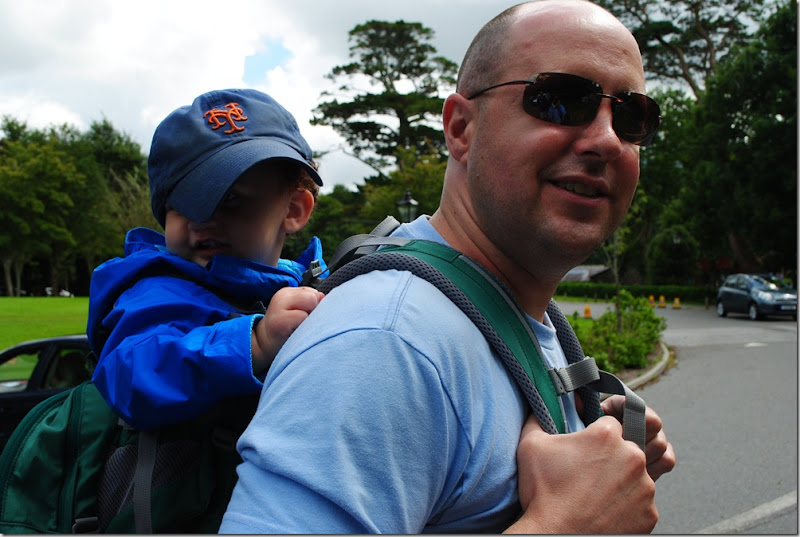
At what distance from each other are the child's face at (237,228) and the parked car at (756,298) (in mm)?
23486

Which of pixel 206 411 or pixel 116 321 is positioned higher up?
pixel 116 321

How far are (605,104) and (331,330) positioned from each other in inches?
31.3

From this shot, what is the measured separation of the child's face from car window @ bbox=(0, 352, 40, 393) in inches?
204

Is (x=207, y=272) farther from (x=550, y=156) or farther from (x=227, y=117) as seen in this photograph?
(x=550, y=156)

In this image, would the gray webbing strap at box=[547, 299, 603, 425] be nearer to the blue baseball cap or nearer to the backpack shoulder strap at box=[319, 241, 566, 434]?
the backpack shoulder strap at box=[319, 241, 566, 434]

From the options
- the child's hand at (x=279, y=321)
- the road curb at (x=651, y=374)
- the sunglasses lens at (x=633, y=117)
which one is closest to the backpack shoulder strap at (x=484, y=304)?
the child's hand at (x=279, y=321)

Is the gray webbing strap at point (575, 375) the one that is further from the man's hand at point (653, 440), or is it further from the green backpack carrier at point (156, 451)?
the man's hand at point (653, 440)

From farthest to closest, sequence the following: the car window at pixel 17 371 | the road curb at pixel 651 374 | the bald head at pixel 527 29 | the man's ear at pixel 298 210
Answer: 1. the road curb at pixel 651 374
2. the car window at pixel 17 371
3. the man's ear at pixel 298 210
4. the bald head at pixel 527 29

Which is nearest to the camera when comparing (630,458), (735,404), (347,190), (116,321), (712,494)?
(630,458)

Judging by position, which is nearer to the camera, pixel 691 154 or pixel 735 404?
pixel 735 404

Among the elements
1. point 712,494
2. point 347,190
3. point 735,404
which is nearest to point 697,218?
point 347,190

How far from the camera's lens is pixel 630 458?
118cm

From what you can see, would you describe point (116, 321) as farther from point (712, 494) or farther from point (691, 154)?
point (691, 154)

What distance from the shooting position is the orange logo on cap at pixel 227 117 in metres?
1.80
